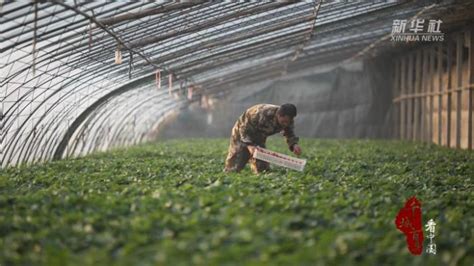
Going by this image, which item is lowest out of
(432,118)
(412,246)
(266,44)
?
(412,246)

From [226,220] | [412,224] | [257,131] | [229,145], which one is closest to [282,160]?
[257,131]

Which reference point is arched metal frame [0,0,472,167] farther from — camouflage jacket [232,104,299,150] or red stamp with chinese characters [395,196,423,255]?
red stamp with chinese characters [395,196,423,255]

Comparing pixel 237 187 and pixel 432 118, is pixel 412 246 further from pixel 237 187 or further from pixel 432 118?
pixel 432 118

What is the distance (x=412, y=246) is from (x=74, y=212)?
12.4 feet

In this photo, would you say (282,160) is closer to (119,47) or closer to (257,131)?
(257,131)

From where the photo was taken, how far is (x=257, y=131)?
1351cm

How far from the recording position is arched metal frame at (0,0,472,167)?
46.0 feet

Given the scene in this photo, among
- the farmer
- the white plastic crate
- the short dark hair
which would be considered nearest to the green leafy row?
the white plastic crate

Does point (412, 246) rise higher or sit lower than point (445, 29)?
lower

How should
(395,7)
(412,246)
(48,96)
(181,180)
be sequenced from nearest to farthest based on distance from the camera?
1. (412,246)
2. (181,180)
3. (48,96)
4. (395,7)

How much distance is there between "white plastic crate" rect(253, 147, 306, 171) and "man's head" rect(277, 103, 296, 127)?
2.20ft

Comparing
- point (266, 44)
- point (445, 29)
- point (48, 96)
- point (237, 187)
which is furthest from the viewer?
point (445, 29)

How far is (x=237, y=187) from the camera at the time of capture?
10.4 m

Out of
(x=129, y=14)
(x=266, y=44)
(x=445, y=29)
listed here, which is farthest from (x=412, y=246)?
(x=445, y=29)
